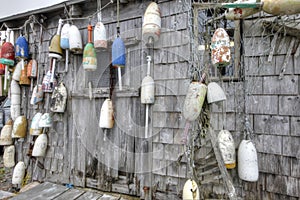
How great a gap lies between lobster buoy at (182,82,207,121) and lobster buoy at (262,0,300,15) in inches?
26.5

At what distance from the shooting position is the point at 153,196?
2205 millimetres

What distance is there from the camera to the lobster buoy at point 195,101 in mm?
1389

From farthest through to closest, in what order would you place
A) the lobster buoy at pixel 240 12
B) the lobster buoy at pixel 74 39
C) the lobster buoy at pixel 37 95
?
the lobster buoy at pixel 37 95
the lobster buoy at pixel 74 39
the lobster buoy at pixel 240 12

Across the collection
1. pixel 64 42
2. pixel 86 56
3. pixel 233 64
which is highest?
pixel 64 42

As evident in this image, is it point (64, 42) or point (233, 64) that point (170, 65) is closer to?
point (233, 64)

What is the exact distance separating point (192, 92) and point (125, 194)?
1.73m

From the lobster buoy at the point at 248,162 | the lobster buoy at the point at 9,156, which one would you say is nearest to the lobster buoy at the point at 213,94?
the lobster buoy at the point at 248,162

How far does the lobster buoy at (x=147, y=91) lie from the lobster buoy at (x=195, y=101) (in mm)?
811

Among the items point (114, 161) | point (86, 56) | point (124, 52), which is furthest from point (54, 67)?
point (114, 161)

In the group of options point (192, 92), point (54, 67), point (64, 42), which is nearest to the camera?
point (192, 92)

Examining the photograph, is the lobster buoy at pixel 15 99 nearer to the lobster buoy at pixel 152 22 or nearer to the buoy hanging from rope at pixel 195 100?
the lobster buoy at pixel 152 22

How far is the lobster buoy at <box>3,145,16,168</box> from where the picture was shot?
3.11 metres

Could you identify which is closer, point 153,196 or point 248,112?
point 248,112

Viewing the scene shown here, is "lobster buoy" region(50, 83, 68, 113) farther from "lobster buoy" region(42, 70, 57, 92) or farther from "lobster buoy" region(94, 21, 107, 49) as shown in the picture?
"lobster buoy" region(94, 21, 107, 49)
